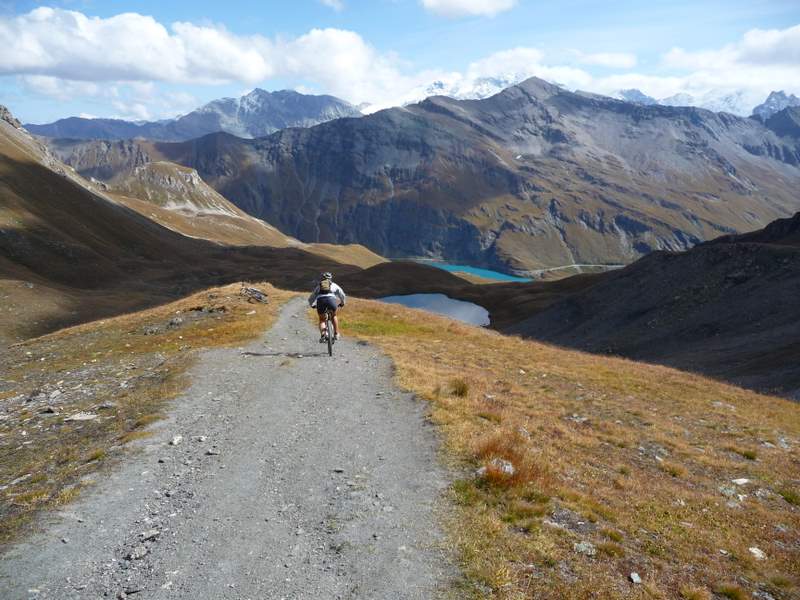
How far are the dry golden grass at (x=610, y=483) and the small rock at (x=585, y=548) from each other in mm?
134

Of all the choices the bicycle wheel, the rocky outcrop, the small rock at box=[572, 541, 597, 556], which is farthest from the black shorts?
the rocky outcrop

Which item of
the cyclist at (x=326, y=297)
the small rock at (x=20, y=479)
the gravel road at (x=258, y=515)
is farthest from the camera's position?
the cyclist at (x=326, y=297)

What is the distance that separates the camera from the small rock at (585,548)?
30.5 feet

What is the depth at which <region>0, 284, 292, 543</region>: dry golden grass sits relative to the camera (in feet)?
38.9

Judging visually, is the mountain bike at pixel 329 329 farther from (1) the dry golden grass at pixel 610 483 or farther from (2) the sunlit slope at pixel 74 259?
(2) the sunlit slope at pixel 74 259

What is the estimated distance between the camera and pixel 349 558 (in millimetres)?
8633

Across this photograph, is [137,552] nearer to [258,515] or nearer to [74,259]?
[258,515]

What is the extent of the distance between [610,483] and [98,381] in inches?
801

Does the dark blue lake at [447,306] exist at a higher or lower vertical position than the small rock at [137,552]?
lower

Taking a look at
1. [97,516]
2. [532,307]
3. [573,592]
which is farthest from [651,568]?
[532,307]

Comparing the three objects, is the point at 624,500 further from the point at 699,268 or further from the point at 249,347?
the point at 699,268

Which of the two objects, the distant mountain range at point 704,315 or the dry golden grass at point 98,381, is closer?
the dry golden grass at point 98,381

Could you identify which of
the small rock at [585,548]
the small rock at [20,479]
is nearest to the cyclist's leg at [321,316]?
the small rock at [20,479]

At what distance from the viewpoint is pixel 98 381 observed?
2247 centimetres
